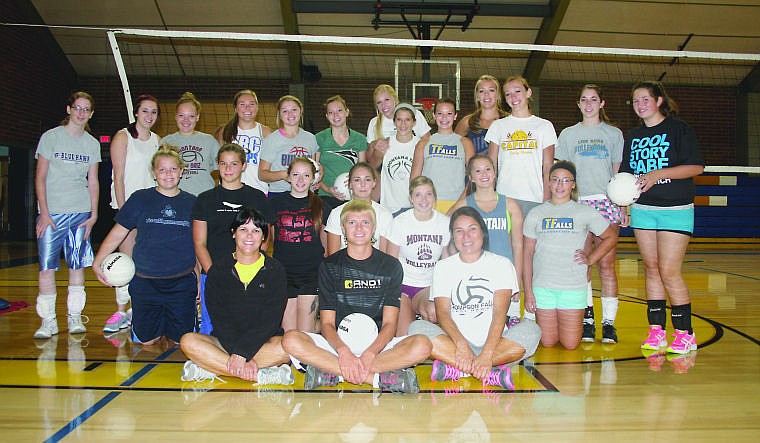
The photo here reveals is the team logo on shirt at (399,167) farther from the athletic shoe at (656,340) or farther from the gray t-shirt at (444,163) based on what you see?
the athletic shoe at (656,340)

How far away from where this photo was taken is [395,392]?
3082 millimetres

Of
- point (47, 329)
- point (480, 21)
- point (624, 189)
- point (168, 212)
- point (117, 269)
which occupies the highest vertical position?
point (480, 21)

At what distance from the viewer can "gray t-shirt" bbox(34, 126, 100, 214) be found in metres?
4.36

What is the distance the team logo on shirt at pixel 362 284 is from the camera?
3402 millimetres

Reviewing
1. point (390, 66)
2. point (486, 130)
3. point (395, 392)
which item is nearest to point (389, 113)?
point (486, 130)

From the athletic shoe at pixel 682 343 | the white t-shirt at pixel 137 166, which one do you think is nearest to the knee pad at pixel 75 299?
the white t-shirt at pixel 137 166

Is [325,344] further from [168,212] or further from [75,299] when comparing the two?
[75,299]

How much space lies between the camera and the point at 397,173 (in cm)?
465

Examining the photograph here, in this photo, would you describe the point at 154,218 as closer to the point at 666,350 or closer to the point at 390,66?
the point at 666,350

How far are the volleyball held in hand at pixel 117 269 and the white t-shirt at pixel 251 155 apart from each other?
1.19 meters

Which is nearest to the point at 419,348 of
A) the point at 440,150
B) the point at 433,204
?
the point at 433,204

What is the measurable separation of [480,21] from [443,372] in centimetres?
1109

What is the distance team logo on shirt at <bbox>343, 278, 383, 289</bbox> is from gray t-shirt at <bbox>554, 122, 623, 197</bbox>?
74.8 inches

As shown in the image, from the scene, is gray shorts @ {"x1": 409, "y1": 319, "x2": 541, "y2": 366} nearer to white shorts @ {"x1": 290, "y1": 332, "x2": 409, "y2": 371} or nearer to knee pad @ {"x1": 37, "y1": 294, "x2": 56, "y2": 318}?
white shorts @ {"x1": 290, "y1": 332, "x2": 409, "y2": 371}
